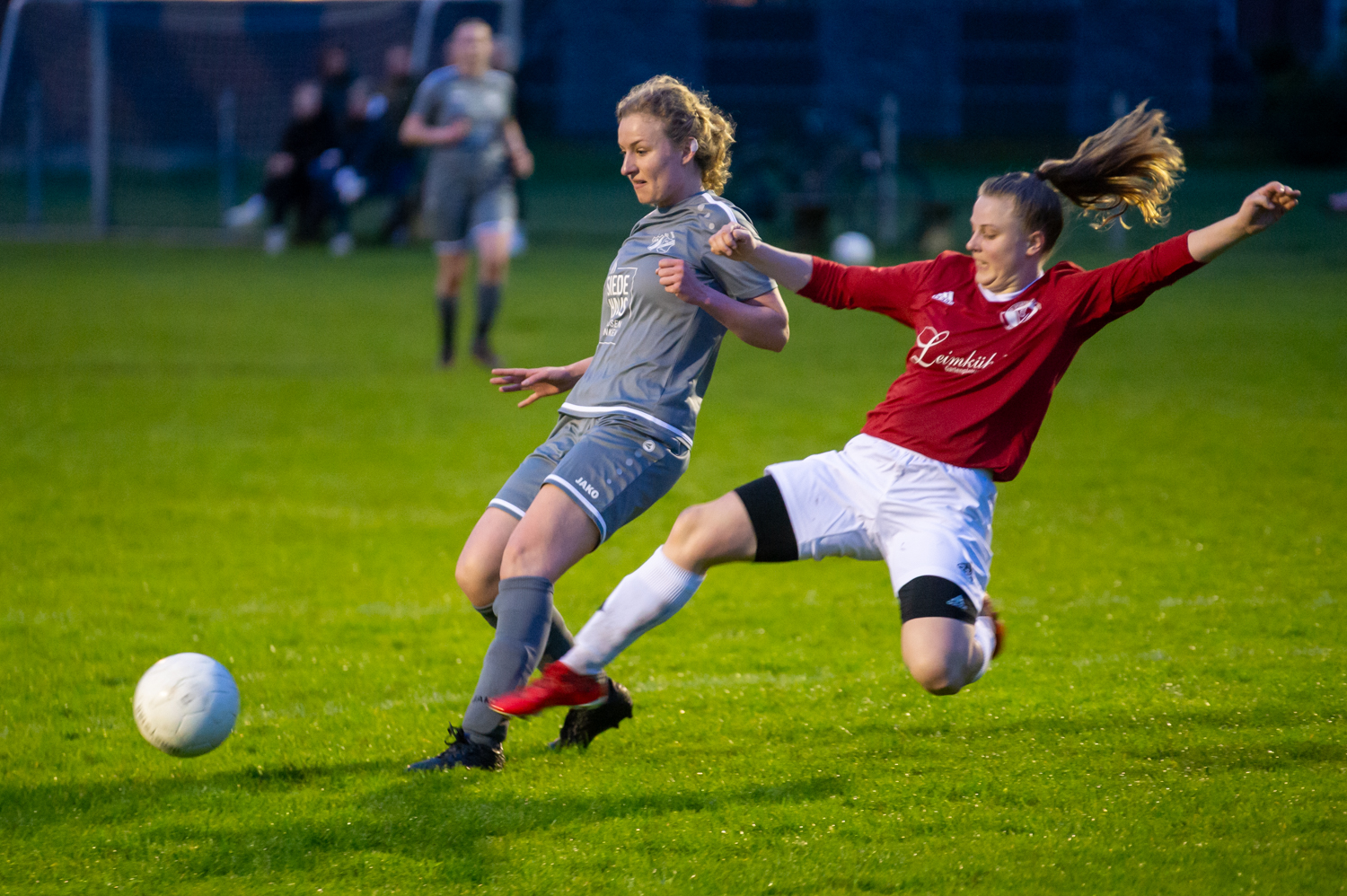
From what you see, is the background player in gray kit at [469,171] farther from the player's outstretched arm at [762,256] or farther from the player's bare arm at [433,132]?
the player's outstretched arm at [762,256]

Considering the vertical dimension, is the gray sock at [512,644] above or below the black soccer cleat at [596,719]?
above

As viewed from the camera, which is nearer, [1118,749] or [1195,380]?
[1118,749]

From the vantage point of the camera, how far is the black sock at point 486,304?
10680 mm

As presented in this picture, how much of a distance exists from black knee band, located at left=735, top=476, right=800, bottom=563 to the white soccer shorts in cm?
2

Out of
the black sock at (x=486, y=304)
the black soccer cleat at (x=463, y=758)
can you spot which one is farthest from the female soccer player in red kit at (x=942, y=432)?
the black sock at (x=486, y=304)

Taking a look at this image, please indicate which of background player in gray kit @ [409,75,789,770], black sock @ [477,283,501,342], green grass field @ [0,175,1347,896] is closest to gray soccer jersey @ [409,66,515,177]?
black sock @ [477,283,501,342]

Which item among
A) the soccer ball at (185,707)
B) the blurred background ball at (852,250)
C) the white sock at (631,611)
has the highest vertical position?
the white sock at (631,611)

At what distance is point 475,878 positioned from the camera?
3.04m

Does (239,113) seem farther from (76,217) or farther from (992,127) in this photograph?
(992,127)

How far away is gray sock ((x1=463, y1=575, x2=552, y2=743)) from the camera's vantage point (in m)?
3.49

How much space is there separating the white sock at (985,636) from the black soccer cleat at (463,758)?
1.24 meters

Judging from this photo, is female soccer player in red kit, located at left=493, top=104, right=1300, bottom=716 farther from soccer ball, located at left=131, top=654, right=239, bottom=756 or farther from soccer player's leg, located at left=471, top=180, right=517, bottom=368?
soccer player's leg, located at left=471, top=180, right=517, bottom=368

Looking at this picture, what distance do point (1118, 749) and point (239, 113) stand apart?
76.5 ft

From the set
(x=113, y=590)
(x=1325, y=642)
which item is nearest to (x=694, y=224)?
(x=1325, y=642)
